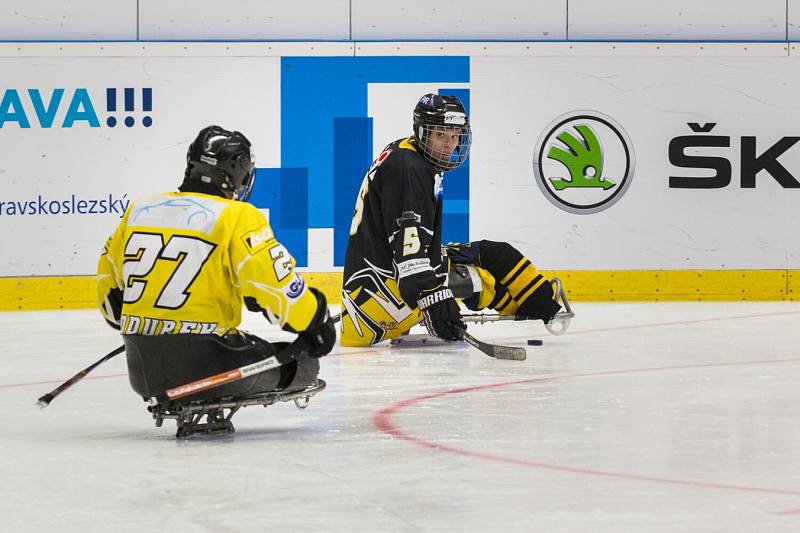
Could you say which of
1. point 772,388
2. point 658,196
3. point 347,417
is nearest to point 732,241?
point 658,196

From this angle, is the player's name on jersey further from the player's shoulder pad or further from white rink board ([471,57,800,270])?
white rink board ([471,57,800,270])

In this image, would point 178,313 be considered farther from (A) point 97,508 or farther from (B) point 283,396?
(A) point 97,508

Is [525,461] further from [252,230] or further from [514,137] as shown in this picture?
[514,137]

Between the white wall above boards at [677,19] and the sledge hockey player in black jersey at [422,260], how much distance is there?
10.5ft

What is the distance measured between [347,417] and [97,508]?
1.28 meters

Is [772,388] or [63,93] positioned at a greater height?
[63,93]

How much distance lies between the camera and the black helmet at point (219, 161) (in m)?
3.37

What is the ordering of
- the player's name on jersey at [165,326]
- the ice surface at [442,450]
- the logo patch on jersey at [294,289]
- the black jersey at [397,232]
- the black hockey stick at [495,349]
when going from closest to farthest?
the ice surface at [442,450]
the logo patch on jersey at [294,289]
the player's name on jersey at [165,326]
the black hockey stick at [495,349]
the black jersey at [397,232]

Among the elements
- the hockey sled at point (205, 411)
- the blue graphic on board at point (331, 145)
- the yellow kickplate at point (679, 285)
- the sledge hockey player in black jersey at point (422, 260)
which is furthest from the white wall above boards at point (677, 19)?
the hockey sled at point (205, 411)

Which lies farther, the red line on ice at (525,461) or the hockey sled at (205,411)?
the hockey sled at (205,411)

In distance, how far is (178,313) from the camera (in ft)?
10.8

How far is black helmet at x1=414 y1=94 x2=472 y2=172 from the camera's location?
17.8 feet

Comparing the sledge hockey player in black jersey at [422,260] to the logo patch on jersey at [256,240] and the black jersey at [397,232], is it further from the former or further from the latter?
the logo patch on jersey at [256,240]

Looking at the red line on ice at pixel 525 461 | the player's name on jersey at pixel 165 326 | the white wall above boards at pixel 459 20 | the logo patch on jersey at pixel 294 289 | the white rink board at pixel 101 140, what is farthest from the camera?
the white wall above boards at pixel 459 20
